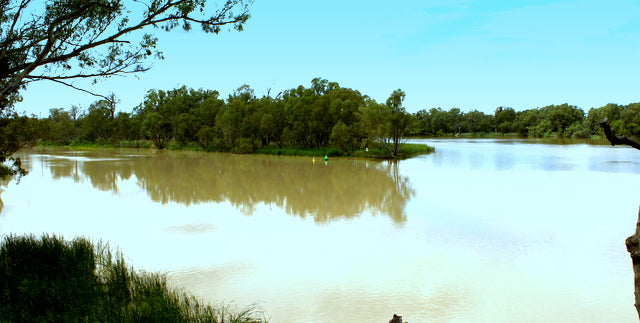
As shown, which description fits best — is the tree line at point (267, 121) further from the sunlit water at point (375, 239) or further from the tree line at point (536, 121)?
the tree line at point (536, 121)

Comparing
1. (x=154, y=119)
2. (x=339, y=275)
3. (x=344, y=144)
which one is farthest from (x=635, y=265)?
(x=154, y=119)

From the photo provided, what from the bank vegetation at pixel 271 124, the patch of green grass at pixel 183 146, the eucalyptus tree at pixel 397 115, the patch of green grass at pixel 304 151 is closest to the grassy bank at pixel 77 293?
the bank vegetation at pixel 271 124

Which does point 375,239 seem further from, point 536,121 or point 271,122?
point 536,121

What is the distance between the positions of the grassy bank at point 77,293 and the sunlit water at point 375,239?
1.11m

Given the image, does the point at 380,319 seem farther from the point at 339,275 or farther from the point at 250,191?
the point at 250,191

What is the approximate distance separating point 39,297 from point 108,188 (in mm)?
15291

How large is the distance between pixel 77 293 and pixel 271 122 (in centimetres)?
3731

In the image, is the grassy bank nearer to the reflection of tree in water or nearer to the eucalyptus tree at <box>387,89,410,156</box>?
the reflection of tree in water

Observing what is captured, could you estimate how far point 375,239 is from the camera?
998cm

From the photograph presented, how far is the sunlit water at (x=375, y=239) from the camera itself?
651cm

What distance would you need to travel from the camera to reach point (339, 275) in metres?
7.62

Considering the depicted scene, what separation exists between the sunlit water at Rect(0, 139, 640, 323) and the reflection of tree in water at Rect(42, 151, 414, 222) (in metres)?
0.11

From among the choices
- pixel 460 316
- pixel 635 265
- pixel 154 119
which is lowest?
pixel 460 316

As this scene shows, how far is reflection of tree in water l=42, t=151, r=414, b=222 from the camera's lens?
46.9 ft
